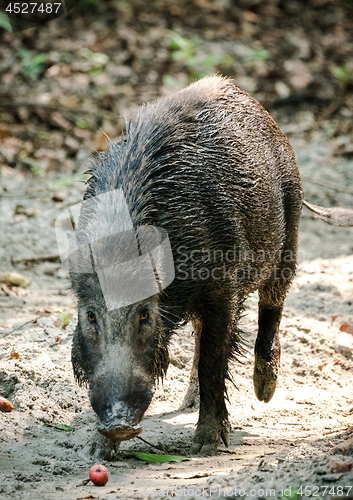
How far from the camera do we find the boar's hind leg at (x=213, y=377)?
3.68 m

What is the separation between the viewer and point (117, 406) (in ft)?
Answer: 8.96

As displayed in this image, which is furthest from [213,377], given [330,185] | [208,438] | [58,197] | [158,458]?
[330,185]

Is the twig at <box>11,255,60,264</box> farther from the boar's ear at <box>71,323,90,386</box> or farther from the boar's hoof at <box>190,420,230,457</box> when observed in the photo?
the boar's hoof at <box>190,420,230,457</box>

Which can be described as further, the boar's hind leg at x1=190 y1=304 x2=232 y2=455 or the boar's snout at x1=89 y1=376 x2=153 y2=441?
the boar's hind leg at x1=190 y1=304 x2=232 y2=455

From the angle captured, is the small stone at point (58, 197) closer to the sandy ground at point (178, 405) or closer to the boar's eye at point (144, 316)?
the sandy ground at point (178, 405)

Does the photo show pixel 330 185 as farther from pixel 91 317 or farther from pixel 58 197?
pixel 91 317

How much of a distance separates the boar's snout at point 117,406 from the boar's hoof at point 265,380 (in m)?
1.79

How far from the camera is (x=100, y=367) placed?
2.88m

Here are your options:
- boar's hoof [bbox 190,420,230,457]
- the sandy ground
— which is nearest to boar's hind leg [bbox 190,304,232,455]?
boar's hoof [bbox 190,420,230,457]

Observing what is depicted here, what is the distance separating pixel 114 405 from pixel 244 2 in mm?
13387

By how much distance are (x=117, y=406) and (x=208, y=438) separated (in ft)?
3.76

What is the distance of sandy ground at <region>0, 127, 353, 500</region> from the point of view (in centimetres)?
262

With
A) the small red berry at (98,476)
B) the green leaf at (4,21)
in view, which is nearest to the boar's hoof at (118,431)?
the small red berry at (98,476)

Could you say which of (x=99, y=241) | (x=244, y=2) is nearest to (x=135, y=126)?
(x=99, y=241)
